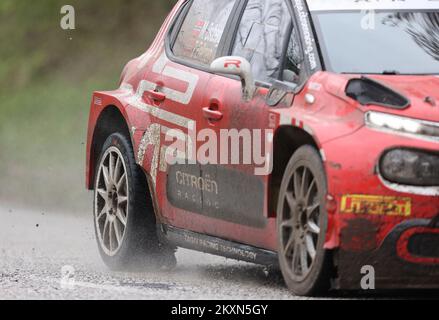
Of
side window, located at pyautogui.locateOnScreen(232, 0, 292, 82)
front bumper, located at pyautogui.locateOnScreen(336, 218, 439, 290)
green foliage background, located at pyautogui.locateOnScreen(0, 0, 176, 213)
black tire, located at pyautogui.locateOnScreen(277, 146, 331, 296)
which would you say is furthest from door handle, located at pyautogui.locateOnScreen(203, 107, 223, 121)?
green foliage background, located at pyautogui.locateOnScreen(0, 0, 176, 213)

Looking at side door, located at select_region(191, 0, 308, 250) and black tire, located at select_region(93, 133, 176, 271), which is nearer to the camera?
side door, located at select_region(191, 0, 308, 250)

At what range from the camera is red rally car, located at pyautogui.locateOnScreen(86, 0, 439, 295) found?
7680 mm

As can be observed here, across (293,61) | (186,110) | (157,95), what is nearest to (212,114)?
(186,110)

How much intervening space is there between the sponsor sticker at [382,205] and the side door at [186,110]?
1.81 metres

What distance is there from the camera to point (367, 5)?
904 centimetres

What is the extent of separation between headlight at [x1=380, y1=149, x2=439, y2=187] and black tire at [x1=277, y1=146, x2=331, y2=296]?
0.34 meters

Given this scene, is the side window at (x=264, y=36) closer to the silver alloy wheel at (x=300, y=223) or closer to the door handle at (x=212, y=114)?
the door handle at (x=212, y=114)

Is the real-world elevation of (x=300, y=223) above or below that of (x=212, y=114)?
below

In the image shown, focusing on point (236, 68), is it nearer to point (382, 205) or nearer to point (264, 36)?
point (264, 36)

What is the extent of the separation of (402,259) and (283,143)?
3.41 ft

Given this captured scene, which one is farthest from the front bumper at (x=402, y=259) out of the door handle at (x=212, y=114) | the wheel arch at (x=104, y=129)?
the wheel arch at (x=104, y=129)

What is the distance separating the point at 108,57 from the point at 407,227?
15.8m

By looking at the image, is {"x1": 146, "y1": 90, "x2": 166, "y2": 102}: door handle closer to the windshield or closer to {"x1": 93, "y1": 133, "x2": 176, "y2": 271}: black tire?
{"x1": 93, "y1": 133, "x2": 176, "y2": 271}: black tire
